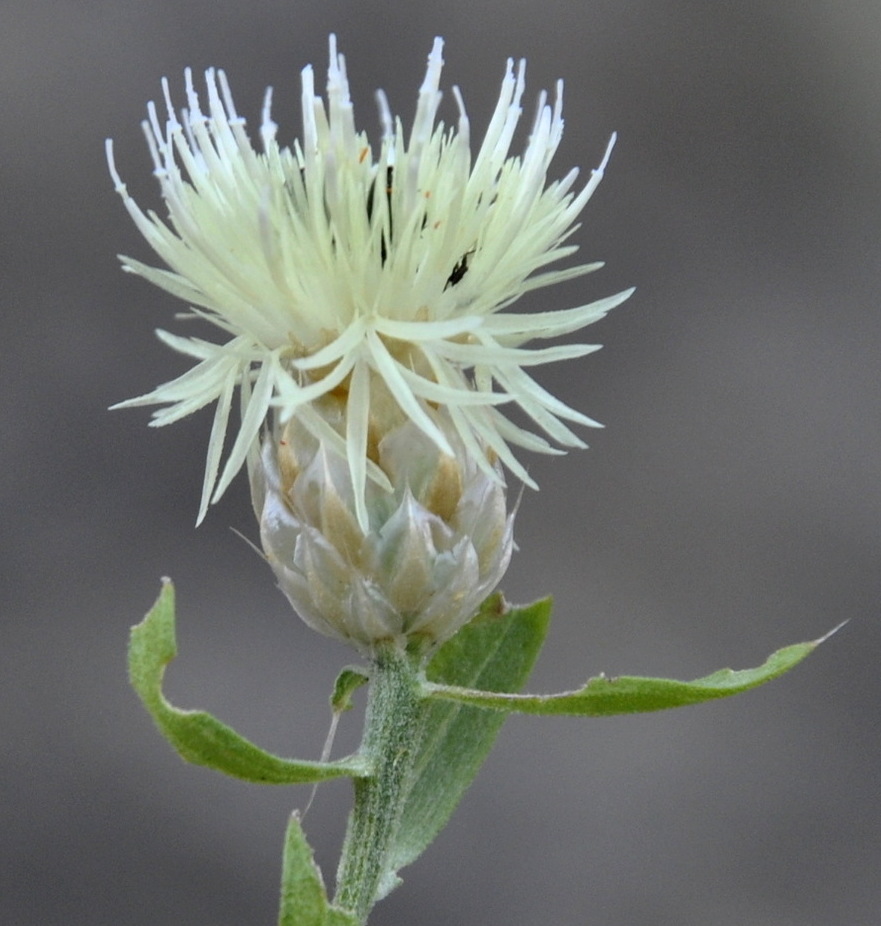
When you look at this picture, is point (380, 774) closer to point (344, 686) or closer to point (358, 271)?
point (344, 686)

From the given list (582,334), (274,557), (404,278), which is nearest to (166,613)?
Answer: (274,557)

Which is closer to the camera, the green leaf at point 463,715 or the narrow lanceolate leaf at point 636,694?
the narrow lanceolate leaf at point 636,694

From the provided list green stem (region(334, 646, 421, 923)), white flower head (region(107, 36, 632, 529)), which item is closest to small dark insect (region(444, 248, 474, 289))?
white flower head (region(107, 36, 632, 529))

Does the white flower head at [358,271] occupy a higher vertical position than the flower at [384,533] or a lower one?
higher

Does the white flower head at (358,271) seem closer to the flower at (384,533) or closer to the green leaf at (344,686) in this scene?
the flower at (384,533)

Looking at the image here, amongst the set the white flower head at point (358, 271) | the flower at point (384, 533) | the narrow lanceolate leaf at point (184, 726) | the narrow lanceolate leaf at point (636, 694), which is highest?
the white flower head at point (358, 271)

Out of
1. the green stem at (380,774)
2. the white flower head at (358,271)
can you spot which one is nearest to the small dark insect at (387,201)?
the white flower head at (358,271)

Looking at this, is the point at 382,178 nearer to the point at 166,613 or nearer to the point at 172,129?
the point at 172,129
